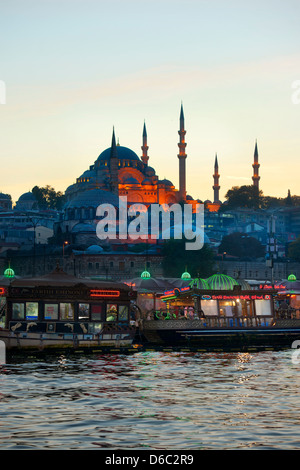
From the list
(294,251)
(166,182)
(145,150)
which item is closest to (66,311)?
(294,251)

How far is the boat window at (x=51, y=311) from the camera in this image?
97.1 feet

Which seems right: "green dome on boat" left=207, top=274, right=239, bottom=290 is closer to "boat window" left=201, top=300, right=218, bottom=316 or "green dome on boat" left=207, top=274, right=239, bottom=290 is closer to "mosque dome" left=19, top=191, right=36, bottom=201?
"boat window" left=201, top=300, right=218, bottom=316

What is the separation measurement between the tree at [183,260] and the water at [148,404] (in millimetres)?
67575

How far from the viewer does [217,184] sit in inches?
7215

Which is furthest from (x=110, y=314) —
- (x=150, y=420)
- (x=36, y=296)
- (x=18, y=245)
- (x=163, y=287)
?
(x=18, y=245)

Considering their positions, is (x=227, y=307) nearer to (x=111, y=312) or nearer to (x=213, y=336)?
(x=213, y=336)

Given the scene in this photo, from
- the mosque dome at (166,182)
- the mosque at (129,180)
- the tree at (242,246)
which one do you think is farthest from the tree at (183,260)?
the mosque dome at (166,182)

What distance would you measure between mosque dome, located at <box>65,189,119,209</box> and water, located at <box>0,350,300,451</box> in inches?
3975

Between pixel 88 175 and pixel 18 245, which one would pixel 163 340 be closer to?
pixel 18 245

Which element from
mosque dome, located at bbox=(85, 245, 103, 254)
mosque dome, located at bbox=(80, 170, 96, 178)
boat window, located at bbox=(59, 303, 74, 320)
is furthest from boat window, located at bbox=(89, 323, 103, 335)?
mosque dome, located at bbox=(80, 170, 96, 178)

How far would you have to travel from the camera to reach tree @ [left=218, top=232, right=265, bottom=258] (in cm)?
12812

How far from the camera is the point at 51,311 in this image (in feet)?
97.6

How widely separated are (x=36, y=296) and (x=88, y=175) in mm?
126219
